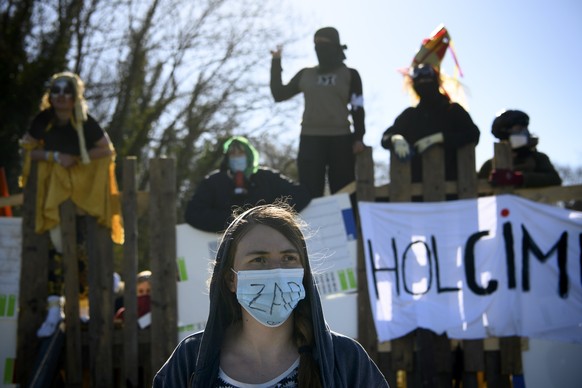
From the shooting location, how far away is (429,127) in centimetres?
697

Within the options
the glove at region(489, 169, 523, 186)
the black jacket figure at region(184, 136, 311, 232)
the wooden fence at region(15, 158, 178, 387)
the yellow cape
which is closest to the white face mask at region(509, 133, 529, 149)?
the glove at region(489, 169, 523, 186)

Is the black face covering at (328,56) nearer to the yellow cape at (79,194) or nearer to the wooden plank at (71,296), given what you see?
the yellow cape at (79,194)

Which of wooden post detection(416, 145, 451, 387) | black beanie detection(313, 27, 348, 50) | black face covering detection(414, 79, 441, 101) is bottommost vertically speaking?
wooden post detection(416, 145, 451, 387)

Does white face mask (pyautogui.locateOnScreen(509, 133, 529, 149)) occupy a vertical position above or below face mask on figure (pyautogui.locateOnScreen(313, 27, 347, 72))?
below

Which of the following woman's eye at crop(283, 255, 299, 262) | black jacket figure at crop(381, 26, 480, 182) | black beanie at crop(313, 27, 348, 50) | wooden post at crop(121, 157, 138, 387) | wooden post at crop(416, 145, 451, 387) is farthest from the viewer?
black beanie at crop(313, 27, 348, 50)

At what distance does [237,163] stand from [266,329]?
3992 mm

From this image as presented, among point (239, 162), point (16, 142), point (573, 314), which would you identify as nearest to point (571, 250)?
Result: point (573, 314)

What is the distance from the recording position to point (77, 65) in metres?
20.1

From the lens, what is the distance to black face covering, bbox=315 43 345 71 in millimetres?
7414

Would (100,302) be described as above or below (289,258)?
below

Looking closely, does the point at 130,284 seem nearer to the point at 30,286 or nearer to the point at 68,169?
the point at 30,286

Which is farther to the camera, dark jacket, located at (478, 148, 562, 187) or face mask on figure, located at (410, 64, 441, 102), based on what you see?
face mask on figure, located at (410, 64, 441, 102)

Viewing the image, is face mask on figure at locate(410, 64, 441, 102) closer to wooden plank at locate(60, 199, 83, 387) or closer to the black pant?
the black pant

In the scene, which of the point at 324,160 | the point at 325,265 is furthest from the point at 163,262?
the point at 324,160
